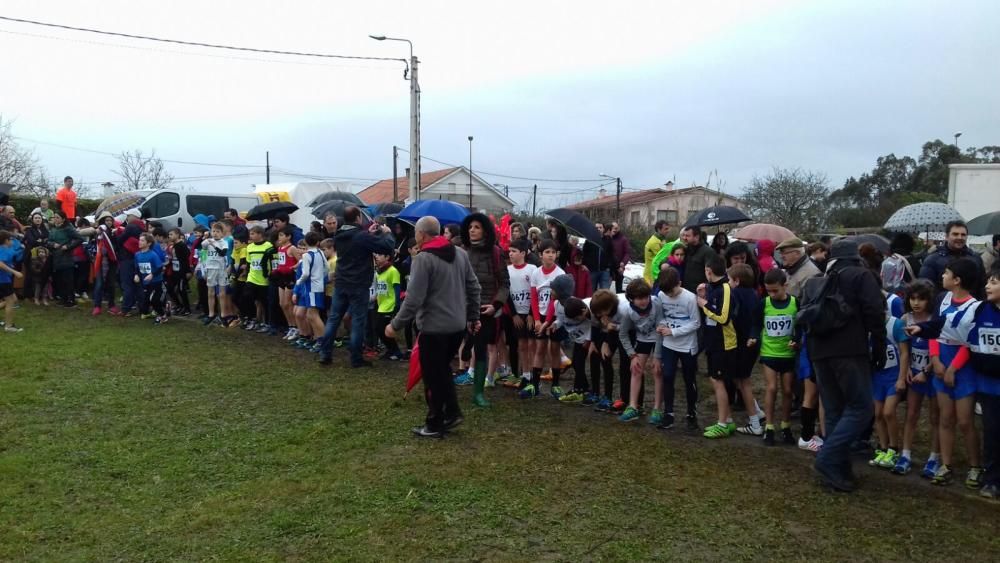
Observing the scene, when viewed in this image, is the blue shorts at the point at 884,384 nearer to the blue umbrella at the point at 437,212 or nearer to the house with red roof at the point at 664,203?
the blue umbrella at the point at 437,212

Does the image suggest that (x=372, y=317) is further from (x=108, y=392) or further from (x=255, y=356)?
(x=108, y=392)

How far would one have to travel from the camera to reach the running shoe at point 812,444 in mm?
6516

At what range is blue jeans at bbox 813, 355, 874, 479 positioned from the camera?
18.2ft

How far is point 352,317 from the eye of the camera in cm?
961

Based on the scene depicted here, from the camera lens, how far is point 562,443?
21.6ft

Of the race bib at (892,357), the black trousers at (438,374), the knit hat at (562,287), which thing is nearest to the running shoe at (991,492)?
the race bib at (892,357)

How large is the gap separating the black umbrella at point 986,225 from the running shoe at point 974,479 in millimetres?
5542

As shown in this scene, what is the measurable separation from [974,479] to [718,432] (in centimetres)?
201

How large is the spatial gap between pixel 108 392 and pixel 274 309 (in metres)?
4.25

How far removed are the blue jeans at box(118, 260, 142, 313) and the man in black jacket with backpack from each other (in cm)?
1209

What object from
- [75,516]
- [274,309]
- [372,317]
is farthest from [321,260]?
[75,516]

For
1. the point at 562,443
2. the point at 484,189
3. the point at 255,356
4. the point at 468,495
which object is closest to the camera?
the point at 468,495

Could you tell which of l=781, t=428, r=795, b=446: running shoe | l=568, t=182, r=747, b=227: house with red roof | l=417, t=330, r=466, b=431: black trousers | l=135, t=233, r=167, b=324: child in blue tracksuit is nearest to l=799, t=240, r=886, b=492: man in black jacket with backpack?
l=781, t=428, r=795, b=446: running shoe

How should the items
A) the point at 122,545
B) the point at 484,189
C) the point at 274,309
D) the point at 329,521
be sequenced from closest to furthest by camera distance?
the point at 122,545
the point at 329,521
the point at 274,309
the point at 484,189
